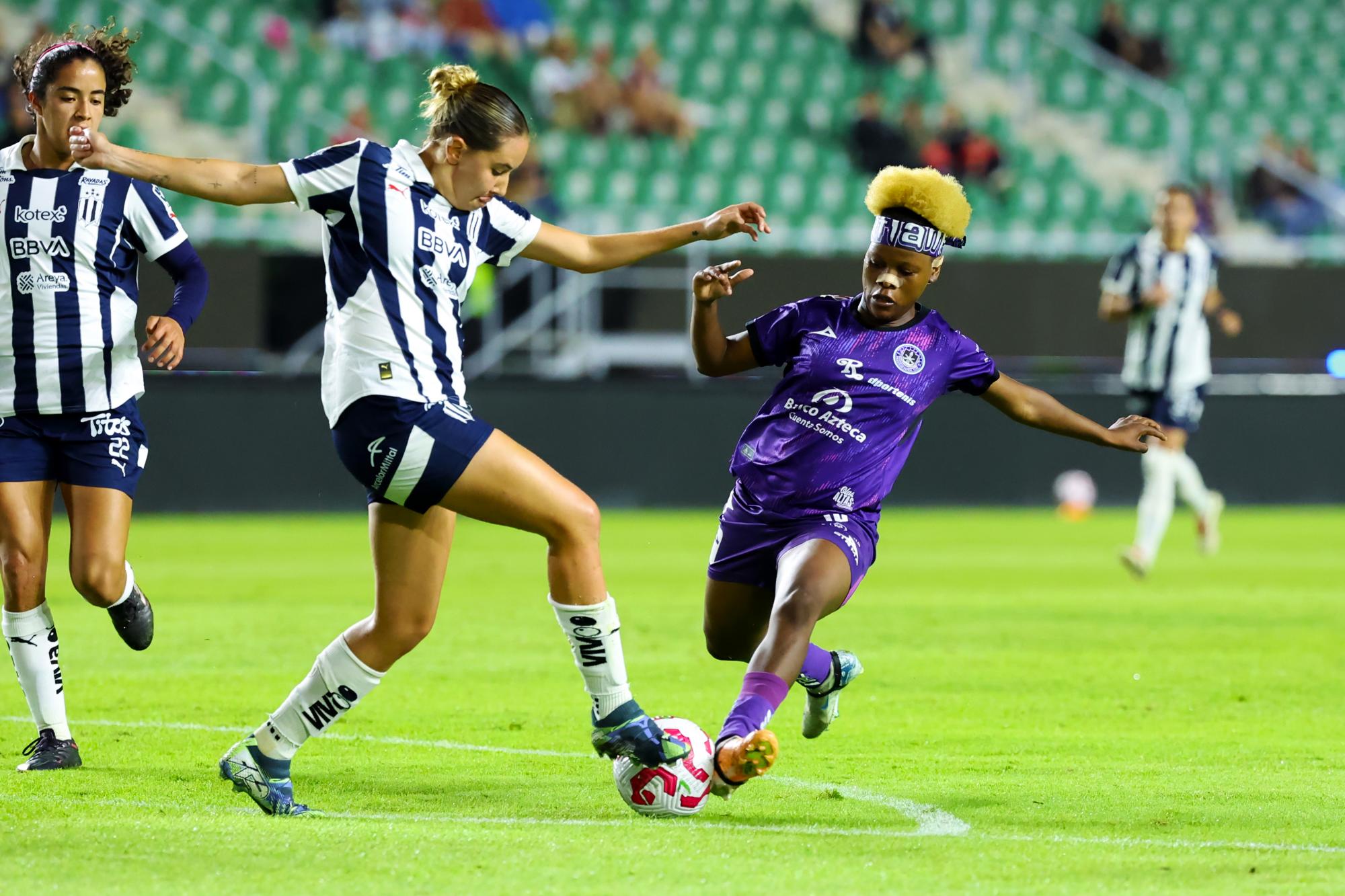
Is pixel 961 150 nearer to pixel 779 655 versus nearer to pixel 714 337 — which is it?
pixel 714 337

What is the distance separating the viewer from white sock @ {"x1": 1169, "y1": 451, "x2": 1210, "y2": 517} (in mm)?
12883

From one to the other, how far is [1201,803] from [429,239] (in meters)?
2.68

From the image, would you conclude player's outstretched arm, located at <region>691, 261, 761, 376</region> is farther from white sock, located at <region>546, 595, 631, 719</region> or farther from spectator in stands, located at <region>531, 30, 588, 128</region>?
spectator in stands, located at <region>531, 30, 588, 128</region>

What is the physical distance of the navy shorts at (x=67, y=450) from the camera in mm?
5922

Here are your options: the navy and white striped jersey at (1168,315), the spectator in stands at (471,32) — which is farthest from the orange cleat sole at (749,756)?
the spectator in stands at (471,32)

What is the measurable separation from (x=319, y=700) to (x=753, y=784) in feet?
4.38

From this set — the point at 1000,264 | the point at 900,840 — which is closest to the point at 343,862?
the point at 900,840

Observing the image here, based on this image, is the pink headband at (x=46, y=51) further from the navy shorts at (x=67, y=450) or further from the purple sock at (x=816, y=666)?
the purple sock at (x=816, y=666)

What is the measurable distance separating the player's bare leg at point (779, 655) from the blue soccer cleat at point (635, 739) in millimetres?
179

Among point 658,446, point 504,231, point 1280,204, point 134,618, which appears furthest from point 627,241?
point 1280,204

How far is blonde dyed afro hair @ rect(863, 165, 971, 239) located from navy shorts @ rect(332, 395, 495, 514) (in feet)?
5.63

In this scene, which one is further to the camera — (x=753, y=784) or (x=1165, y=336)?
(x=1165, y=336)

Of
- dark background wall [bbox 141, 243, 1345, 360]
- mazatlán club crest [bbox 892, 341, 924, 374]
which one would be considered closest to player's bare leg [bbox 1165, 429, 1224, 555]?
dark background wall [bbox 141, 243, 1345, 360]

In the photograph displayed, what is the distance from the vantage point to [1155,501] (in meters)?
12.7
